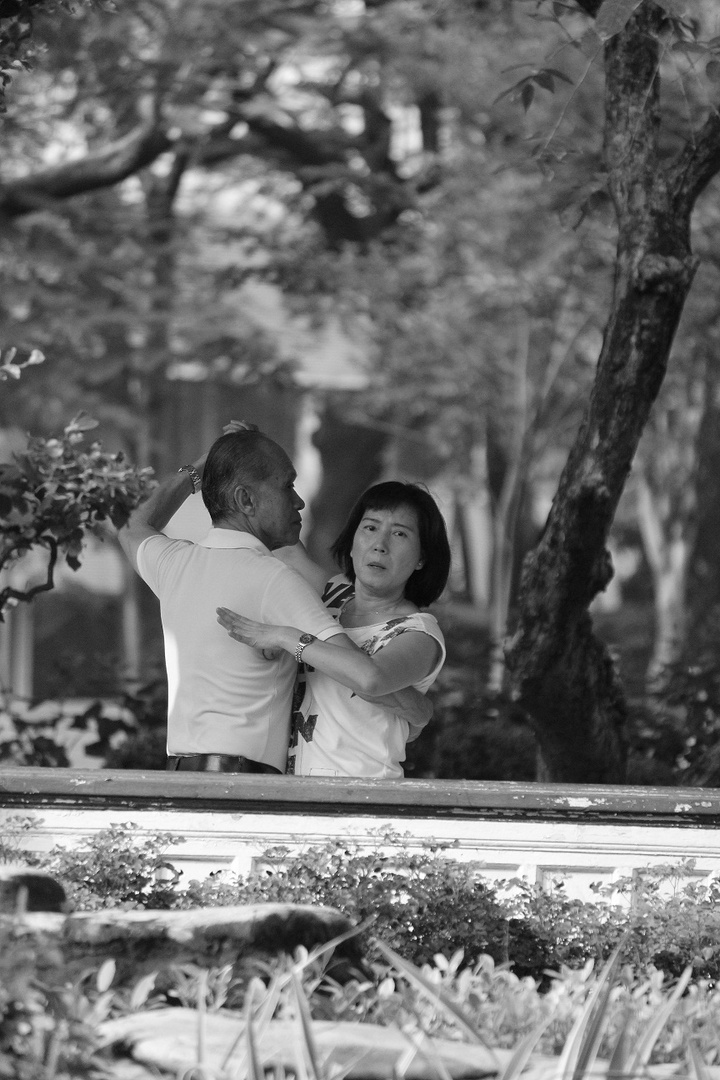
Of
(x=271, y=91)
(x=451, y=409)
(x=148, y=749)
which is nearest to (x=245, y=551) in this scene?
(x=148, y=749)

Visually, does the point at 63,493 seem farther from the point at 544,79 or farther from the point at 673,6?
the point at 673,6

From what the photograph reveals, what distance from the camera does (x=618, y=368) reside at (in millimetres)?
5285

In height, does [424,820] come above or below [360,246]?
below

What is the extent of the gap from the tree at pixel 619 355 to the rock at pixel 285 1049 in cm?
268

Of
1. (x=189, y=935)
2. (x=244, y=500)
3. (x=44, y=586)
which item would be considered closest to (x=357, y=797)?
(x=189, y=935)

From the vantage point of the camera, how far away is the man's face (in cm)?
412

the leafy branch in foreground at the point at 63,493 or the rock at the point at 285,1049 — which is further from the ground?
the leafy branch in foreground at the point at 63,493

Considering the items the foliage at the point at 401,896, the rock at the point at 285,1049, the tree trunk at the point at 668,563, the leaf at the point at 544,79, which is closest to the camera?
the rock at the point at 285,1049

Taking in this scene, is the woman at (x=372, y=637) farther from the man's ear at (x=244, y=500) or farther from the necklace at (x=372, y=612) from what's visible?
the man's ear at (x=244, y=500)

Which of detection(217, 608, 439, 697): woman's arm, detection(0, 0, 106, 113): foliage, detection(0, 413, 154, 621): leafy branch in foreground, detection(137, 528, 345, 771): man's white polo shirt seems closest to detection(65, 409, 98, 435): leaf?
detection(0, 413, 154, 621): leafy branch in foreground

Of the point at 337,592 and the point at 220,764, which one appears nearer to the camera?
the point at 220,764

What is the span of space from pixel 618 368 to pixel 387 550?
1.55 meters

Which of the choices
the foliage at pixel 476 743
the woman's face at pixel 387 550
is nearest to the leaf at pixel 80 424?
the woman's face at pixel 387 550

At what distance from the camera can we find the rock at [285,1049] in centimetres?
271
